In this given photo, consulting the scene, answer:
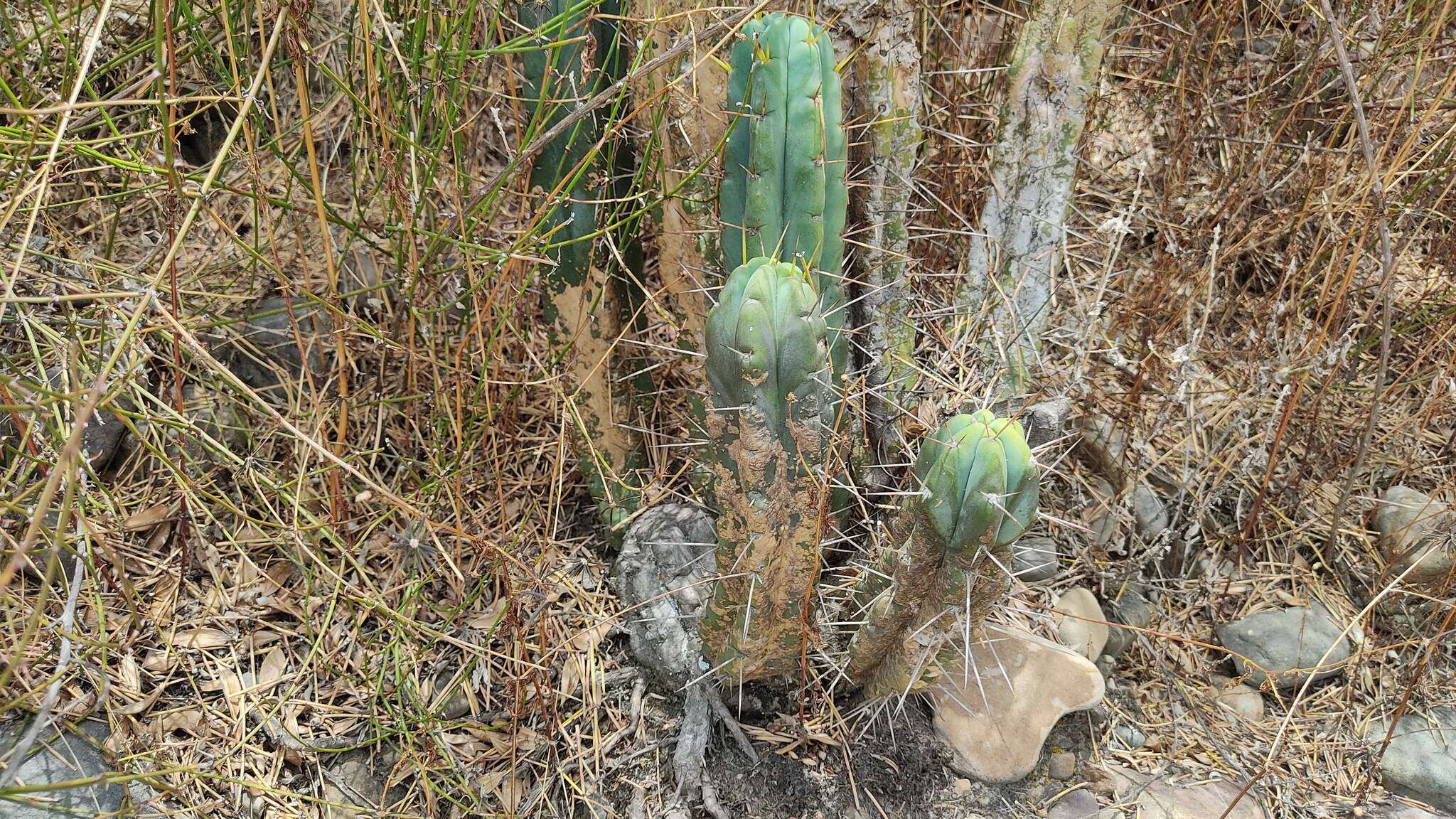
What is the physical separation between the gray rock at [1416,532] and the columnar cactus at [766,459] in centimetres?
152

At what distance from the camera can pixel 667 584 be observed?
2016 millimetres

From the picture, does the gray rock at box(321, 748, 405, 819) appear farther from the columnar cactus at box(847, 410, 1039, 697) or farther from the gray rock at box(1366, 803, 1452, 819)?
the gray rock at box(1366, 803, 1452, 819)

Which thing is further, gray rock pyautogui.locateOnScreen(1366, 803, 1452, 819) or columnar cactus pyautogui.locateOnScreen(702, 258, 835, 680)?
gray rock pyautogui.locateOnScreen(1366, 803, 1452, 819)

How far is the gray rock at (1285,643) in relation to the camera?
2.21 meters

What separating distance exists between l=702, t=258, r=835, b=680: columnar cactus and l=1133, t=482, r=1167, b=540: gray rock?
3.39ft

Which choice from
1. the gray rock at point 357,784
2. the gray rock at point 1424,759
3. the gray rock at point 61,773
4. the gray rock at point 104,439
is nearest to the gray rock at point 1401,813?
the gray rock at point 1424,759

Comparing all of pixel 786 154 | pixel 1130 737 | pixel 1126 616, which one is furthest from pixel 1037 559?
pixel 786 154

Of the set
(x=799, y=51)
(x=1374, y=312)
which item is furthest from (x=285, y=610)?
(x=1374, y=312)

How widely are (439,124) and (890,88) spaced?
91 centimetres

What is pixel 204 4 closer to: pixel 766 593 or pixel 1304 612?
pixel 766 593

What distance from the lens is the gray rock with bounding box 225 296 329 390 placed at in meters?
2.12

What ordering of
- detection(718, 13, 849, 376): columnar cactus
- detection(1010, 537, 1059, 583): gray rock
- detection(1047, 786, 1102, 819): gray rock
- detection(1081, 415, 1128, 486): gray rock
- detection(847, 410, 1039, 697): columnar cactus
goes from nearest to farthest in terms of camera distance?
1. detection(847, 410, 1039, 697): columnar cactus
2. detection(718, 13, 849, 376): columnar cactus
3. detection(1047, 786, 1102, 819): gray rock
4. detection(1010, 537, 1059, 583): gray rock
5. detection(1081, 415, 1128, 486): gray rock

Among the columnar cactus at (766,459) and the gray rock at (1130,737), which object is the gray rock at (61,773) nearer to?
the columnar cactus at (766,459)

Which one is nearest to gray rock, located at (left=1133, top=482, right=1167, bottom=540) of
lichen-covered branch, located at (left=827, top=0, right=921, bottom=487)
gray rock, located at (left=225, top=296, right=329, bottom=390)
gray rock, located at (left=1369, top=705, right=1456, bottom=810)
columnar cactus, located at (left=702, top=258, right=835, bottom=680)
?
gray rock, located at (left=1369, top=705, right=1456, bottom=810)
